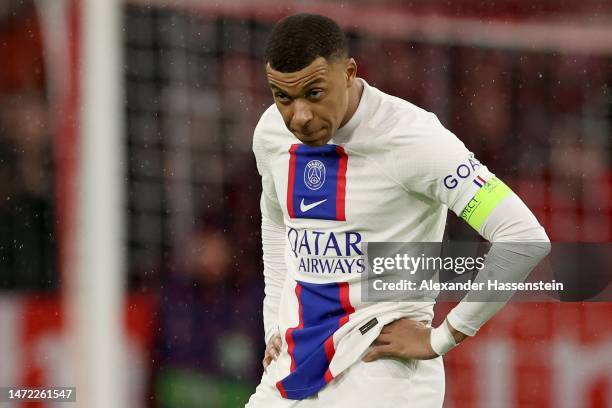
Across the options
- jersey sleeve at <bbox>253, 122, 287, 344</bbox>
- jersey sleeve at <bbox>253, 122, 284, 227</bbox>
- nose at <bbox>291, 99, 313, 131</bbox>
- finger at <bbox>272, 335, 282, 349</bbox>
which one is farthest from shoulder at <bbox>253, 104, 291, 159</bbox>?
finger at <bbox>272, 335, 282, 349</bbox>

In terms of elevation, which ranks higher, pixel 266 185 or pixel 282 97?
pixel 282 97

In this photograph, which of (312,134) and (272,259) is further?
(272,259)

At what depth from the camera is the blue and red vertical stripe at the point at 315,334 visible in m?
2.31

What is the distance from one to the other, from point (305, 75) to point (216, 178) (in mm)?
2241

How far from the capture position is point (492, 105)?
4680 mm

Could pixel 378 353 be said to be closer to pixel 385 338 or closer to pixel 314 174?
pixel 385 338

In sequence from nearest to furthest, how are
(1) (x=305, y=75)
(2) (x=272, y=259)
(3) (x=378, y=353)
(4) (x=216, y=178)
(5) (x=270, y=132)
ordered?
(1) (x=305, y=75) → (3) (x=378, y=353) → (5) (x=270, y=132) → (2) (x=272, y=259) → (4) (x=216, y=178)

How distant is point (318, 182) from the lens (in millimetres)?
2314

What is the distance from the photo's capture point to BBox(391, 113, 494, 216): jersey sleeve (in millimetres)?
2193

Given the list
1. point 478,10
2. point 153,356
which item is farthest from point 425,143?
point 478,10

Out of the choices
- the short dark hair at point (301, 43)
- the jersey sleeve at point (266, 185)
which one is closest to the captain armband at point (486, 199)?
the short dark hair at point (301, 43)

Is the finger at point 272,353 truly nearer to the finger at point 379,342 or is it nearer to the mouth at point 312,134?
the finger at point 379,342

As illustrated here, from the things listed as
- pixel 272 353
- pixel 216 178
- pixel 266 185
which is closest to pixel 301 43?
pixel 266 185

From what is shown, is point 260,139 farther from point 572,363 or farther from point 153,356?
point 572,363
